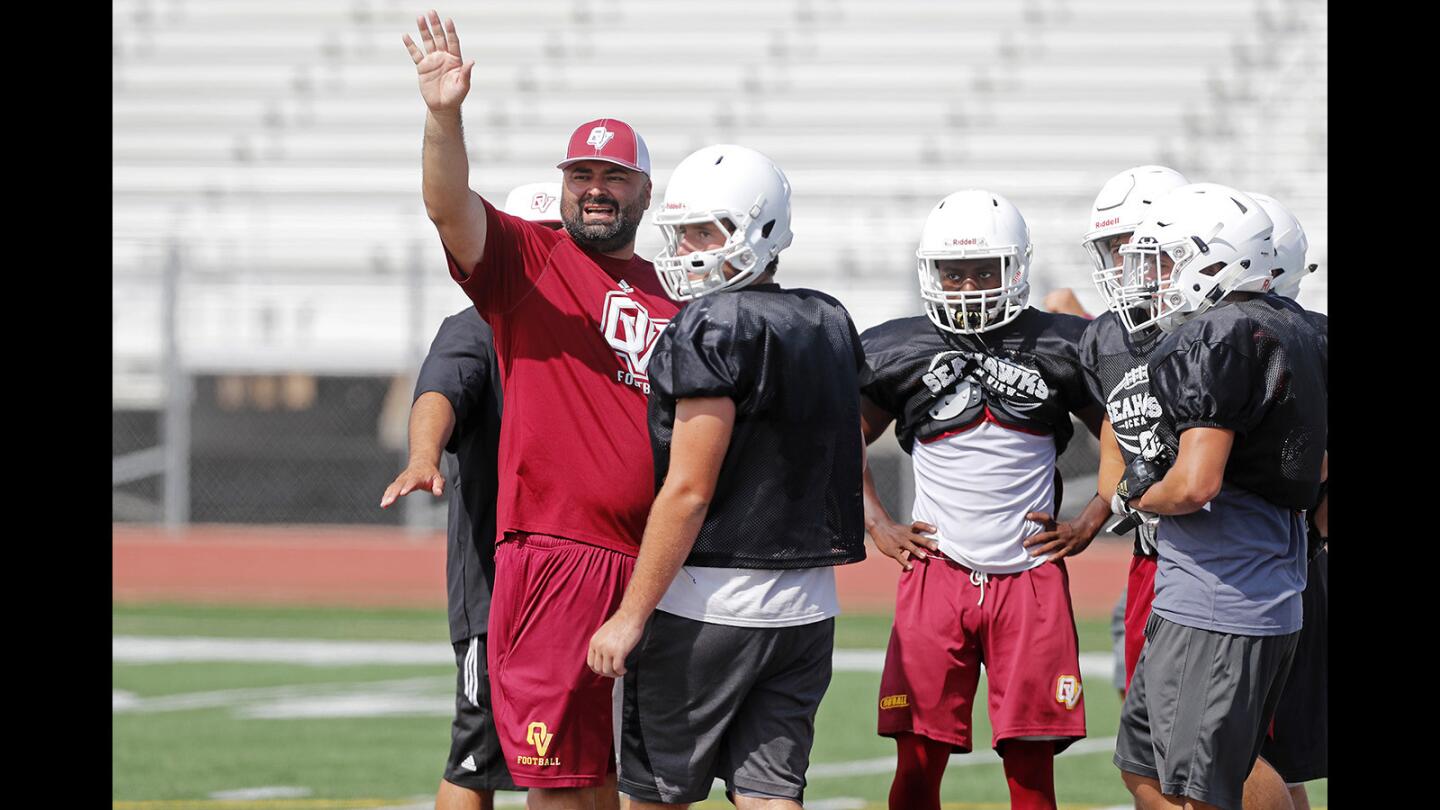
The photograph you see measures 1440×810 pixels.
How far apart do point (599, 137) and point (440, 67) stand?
0.49 m

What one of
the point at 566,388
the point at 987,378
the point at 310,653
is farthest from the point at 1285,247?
the point at 310,653

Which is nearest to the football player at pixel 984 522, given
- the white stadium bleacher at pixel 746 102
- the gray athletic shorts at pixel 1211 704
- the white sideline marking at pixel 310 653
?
the gray athletic shorts at pixel 1211 704

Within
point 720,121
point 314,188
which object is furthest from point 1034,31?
point 314,188

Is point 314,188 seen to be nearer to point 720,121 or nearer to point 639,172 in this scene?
point 720,121

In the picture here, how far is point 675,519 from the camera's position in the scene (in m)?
3.70

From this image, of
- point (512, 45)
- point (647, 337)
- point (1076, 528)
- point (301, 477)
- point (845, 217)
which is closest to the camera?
point (647, 337)

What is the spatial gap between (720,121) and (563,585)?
1580 centimetres

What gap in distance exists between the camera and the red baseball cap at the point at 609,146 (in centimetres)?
429

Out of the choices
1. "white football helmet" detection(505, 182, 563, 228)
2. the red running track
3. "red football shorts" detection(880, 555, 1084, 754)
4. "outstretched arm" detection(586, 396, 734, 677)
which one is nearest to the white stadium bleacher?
the red running track

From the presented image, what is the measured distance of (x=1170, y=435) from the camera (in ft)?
13.4

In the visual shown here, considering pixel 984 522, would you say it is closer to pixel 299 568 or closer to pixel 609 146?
pixel 609 146

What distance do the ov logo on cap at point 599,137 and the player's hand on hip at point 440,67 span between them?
397 millimetres

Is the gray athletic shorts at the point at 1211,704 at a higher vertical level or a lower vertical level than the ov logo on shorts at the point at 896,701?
higher

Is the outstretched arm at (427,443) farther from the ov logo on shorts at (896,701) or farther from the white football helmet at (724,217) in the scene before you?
the ov logo on shorts at (896,701)
